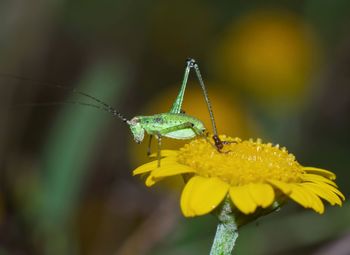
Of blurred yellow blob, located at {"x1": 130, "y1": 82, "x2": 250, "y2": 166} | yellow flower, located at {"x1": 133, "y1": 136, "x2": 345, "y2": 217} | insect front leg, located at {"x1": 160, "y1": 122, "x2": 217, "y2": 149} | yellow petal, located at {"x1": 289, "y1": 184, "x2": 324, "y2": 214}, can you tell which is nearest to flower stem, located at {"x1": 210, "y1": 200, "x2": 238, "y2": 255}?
yellow flower, located at {"x1": 133, "y1": 136, "x2": 345, "y2": 217}

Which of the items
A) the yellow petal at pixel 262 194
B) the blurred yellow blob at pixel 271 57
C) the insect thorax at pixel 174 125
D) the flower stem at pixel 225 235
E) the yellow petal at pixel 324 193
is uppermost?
the blurred yellow blob at pixel 271 57

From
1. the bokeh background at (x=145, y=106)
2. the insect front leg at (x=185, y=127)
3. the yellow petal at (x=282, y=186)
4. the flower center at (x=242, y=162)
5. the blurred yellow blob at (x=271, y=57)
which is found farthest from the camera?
the blurred yellow blob at (x=271, y=57)

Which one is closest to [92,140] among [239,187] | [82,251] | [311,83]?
[82,251]

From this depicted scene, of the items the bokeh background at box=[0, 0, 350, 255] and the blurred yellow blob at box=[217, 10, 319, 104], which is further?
the blurred yellow blob at box=[217, 10, 319, 104]

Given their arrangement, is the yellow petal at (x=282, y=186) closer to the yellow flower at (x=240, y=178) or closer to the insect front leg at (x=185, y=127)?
the yellow flower at (x=240, y=178)

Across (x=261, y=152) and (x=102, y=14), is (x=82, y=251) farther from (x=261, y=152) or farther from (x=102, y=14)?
(x=102, y=14)

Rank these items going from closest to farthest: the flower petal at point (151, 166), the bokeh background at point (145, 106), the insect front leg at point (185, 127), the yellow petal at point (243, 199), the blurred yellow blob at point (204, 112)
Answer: the yellow petal at point (243, 199) → the flower petal at point (151, 166) → the insect front leg at point (185, 127) → the bokeh background at point (145, 106) → the blurred yellow blob at point (204, 112)

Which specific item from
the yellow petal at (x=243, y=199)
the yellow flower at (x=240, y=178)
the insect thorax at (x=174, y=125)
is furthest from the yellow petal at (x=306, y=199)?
the insect thorax at (x=174, y=125)

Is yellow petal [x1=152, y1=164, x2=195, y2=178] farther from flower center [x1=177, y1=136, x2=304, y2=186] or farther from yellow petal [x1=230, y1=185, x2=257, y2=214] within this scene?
yellow petal [x1=230, y1=185, x2=257, y2=214]
